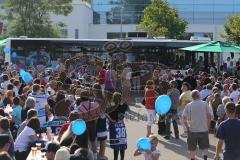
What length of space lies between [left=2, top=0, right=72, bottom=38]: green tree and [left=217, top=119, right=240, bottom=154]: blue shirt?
4338cm

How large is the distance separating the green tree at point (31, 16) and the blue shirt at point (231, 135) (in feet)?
142

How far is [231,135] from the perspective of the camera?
9.24 metres

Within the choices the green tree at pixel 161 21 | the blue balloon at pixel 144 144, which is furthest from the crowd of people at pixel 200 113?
the green tree at pixel 161 21

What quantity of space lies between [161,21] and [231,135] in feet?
156

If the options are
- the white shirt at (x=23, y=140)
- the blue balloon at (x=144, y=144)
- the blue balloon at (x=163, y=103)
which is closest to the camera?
the blue balloon at (x=144, y=144)

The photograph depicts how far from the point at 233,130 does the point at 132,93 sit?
52.0 feet

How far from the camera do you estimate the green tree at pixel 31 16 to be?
5122 cm

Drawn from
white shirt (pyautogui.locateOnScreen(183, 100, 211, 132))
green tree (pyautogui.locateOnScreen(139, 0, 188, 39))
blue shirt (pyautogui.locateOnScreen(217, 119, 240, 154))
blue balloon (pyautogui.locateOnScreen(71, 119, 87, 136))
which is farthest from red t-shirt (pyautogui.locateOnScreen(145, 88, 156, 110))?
green tree (pyautogui.locateOnScreen(139, 0, 188, 39))

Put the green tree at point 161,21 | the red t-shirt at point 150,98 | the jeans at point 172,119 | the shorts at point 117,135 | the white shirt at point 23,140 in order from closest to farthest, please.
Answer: the white shirt at point 23,140 < the shorts at point 117,135 < the red t-shirt at point 150,98 < the jeans at point 172,119 < the green tree at point 161,21

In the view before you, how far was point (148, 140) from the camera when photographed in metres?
8.20

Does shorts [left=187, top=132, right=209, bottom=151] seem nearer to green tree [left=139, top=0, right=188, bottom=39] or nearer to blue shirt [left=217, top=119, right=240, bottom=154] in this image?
blue shirt [left=217, top=119, right=240, bottom=154]

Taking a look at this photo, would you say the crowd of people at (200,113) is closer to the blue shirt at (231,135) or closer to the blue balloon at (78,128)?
the blue shirt at (231,135)

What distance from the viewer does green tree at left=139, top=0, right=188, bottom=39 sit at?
56.0 metres

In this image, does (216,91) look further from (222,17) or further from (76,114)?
(222,17)
